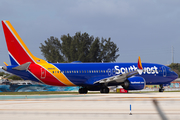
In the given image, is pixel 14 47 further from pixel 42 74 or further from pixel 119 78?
pixel 119 78

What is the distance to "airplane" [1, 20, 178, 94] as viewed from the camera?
41344 millimetres

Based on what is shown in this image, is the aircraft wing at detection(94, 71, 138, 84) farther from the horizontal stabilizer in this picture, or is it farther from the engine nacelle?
the horizontal stabilizer

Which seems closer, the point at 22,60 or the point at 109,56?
the point at 22,60

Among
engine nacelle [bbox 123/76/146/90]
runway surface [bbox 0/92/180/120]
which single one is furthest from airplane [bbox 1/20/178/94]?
runway surface [bbox 0/92/180/120]

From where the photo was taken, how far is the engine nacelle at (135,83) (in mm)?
41406

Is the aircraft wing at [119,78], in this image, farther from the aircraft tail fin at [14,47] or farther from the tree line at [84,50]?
the tree line at [84,50]

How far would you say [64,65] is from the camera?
1692 inches

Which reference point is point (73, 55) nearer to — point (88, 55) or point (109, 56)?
point (88, 55)

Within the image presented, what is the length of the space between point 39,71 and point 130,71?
44.6 ft

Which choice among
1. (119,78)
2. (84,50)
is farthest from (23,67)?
(84,50)

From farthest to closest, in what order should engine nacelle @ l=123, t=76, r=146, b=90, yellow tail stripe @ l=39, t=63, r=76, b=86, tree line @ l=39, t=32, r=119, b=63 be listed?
1. tree line @ l=39, t=32, r=119, b=63
2. yellow tail stripe @ l=39, t=63, r=76, b=86
3. engine nacelle @ l=123, t=76, r=146, b=90

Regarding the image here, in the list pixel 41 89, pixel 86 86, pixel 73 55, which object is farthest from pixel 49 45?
pixel 86 86

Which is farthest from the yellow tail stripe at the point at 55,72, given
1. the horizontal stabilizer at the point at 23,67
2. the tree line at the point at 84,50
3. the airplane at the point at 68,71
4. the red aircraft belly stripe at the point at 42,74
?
the tree line at the point at 84,50

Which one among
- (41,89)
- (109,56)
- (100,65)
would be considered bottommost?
(41,89)
